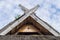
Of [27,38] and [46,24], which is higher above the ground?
[46,24]

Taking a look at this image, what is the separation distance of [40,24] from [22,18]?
903 millimetres

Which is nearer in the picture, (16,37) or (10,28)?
(16,37)

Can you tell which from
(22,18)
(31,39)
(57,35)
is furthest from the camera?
(22,18)

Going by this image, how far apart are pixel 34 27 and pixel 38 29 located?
26cm

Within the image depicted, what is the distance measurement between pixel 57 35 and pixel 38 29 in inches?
51.7

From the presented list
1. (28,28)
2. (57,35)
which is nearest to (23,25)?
(28,28)

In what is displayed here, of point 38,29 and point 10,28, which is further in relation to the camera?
point 38,29

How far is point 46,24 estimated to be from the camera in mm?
9234

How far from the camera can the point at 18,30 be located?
31.3 feet

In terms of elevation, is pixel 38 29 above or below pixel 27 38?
above

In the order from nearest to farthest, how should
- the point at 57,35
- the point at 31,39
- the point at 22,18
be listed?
the point at 31,39
the point at 57,35
the point at 22,18

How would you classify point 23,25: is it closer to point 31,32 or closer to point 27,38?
point 31,32

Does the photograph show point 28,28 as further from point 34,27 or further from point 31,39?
point 31,39

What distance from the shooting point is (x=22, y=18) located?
937 cm
